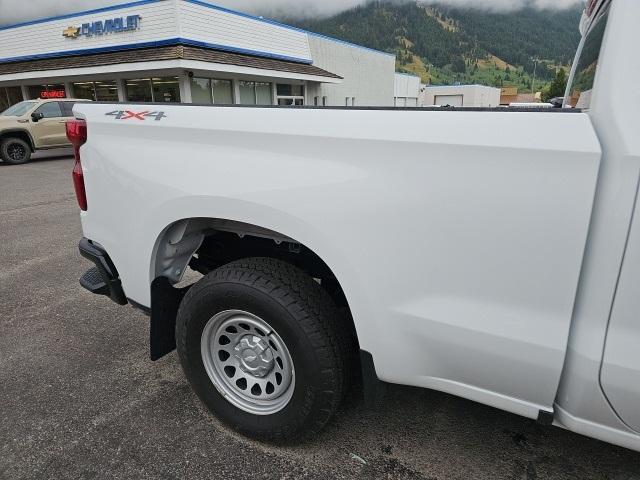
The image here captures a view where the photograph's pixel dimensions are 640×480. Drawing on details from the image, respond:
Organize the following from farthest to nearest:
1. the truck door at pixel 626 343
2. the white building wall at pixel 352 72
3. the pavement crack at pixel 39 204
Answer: the white building wall at pixel 352 72, the pavement crack at pixel 39 204, the truck door at pixel 626 343

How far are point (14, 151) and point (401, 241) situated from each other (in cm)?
1532

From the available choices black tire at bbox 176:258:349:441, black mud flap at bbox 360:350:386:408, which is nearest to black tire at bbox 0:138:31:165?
black tire at bbox 176:258:349:441

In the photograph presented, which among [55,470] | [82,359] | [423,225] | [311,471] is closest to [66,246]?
[82,359]

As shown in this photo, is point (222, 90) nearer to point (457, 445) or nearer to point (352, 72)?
point (352, 72)

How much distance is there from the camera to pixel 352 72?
31.3m

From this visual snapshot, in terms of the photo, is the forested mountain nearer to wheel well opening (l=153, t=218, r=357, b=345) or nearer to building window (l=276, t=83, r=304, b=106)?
wheel well opening (l=153, t=218, r=357, b=345)

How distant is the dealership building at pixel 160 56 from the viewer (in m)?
17.9

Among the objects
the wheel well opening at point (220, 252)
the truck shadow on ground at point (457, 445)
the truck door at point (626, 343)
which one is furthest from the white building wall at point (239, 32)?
the truck door at point (626, 343)

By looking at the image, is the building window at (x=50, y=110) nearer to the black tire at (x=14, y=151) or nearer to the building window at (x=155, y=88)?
the black tire at (x=14, y=151)

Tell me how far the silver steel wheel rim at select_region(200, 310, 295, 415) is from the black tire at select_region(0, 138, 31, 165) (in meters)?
14.2

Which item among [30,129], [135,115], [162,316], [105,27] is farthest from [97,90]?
[162,316]

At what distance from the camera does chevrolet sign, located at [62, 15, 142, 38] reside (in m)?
18.6

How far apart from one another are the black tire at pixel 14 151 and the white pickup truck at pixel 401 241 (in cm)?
1349

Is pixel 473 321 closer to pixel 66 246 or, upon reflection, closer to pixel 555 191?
pixel 555 191
